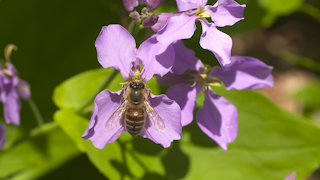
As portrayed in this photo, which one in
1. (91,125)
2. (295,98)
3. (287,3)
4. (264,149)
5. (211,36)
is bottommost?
(295,98)

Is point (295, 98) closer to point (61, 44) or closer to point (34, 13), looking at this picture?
point (61, 44)

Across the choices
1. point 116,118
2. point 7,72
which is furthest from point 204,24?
point 7,72

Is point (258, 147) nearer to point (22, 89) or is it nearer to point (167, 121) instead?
point (167, 121)

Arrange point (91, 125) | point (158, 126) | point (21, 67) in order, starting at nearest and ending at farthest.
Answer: point (91, 125), point (158, 126), point (21, 67)

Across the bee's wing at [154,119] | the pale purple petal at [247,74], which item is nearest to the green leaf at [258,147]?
Answer: the pale purple petal at [247,74]

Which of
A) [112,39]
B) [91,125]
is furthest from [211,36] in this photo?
[91,125]

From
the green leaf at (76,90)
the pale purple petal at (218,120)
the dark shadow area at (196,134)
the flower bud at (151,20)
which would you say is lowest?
the dark shadow area at (196,134)

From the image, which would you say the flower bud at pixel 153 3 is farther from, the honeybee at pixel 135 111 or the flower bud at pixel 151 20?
the honeybee at pixel 135 111
